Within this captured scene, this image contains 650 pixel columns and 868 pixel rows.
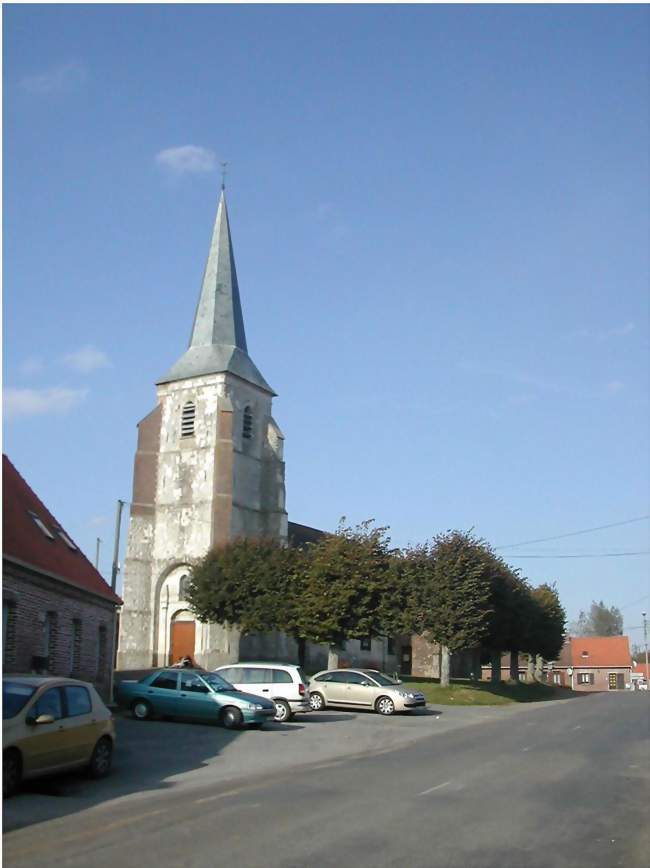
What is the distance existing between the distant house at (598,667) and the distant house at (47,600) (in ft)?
277

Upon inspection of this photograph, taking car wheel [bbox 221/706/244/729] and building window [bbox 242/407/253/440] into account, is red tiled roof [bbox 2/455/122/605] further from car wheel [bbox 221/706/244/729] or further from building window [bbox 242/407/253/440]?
building window [bbox 242/407/253/440]

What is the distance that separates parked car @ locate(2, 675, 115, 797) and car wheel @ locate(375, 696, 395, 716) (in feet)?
60.0

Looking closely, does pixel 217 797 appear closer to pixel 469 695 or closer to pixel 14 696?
pixel 14 696

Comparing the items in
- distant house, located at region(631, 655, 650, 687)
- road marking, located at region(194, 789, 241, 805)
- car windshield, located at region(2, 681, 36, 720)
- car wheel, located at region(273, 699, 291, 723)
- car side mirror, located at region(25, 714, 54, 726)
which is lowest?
distant house, located at region(631, 655, 650, 687)

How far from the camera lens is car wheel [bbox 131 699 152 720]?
24.6m

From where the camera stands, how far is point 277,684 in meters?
27.5

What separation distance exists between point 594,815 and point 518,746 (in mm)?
9594

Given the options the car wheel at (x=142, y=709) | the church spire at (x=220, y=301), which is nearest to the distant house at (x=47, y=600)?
the car wheel at (x=142, y=709)

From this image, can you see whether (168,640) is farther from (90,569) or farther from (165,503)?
(90,569)

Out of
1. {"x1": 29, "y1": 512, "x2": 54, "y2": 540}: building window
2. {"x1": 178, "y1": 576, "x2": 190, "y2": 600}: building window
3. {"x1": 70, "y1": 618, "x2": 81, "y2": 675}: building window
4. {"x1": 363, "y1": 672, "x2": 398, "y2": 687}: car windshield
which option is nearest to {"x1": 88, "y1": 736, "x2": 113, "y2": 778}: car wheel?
{"x1": 70, "y1": 618, "x2": 81, "y2": 675}: building window

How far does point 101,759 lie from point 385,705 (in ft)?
61.5

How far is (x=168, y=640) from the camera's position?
5672cm

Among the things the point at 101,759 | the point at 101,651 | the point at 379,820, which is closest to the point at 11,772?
the point at 101,759

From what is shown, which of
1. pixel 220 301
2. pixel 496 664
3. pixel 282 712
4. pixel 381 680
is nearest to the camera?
pixel 282 712
